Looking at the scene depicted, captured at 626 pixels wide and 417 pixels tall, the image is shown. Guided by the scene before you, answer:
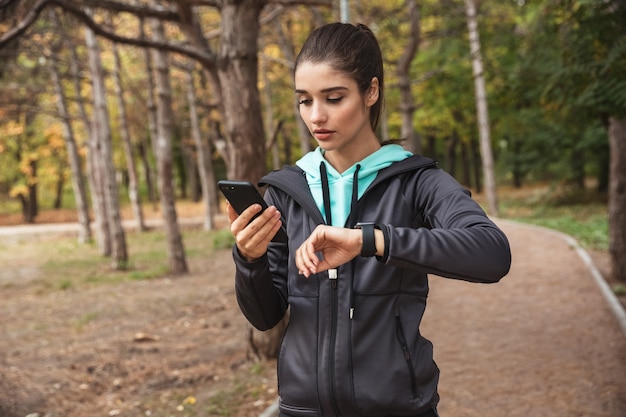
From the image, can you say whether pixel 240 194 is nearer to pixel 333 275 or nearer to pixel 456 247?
pixel 333 275

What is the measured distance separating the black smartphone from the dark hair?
0.46m

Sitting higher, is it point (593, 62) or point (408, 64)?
point (408, 64)

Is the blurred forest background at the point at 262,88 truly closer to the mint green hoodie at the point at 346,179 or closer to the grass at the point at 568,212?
the grass at the point at 568,212

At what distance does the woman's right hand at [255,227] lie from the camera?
1710 mm

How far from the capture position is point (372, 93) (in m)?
1.93

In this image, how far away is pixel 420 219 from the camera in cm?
191

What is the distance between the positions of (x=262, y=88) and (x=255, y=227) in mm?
25702

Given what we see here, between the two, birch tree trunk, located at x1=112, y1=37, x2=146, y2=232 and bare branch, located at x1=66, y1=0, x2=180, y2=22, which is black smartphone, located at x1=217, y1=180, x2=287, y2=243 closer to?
bare branch, located at x1=66, y1=0, x2=180, y2=22

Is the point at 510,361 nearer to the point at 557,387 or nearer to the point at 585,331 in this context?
the point at 557,387

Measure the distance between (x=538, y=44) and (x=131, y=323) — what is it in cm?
718

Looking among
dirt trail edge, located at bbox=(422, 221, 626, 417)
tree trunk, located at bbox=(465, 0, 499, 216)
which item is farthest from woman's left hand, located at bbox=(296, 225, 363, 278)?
tree trunk, located at bbox=(465, 0, 499, 216)

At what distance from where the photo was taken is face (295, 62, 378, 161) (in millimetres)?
1806

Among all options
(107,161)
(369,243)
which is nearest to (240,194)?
(369,243)

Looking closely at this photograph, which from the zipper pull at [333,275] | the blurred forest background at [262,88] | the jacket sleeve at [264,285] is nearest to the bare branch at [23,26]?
the blurred forest background at [262,88]
